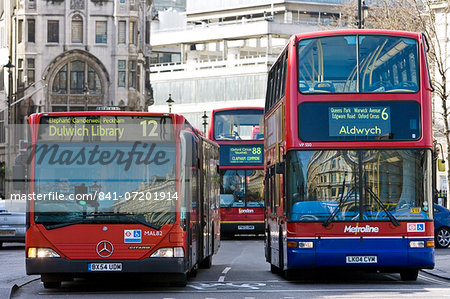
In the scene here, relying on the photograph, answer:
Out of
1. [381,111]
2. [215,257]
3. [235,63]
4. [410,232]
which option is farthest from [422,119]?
[235,63]

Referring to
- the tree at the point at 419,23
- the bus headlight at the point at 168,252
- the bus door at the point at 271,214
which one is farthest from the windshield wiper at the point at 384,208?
the tree at the point at 419,23

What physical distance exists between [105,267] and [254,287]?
2864 mm

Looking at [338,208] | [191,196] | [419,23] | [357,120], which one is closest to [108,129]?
[191,196]

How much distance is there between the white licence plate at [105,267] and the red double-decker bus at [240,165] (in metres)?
21.8

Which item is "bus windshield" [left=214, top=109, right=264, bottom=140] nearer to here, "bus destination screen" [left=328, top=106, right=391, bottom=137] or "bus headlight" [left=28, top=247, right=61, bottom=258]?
"bus destination screen" [left=328, top=106, right=391, bottom=137]

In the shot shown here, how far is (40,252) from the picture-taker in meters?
17.3

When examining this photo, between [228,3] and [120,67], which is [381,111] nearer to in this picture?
[120,67]

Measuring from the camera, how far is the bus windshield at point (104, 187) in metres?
17.2

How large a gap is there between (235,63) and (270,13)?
19.0 metres

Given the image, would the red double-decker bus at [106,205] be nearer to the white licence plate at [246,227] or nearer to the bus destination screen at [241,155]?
the bus destination screen at [241,155]

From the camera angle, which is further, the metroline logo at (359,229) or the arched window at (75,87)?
the arched window at (75,87)

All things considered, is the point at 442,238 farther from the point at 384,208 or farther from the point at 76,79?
the point at 76,79

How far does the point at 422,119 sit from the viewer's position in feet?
62.2

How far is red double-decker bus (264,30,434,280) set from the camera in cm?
1891
